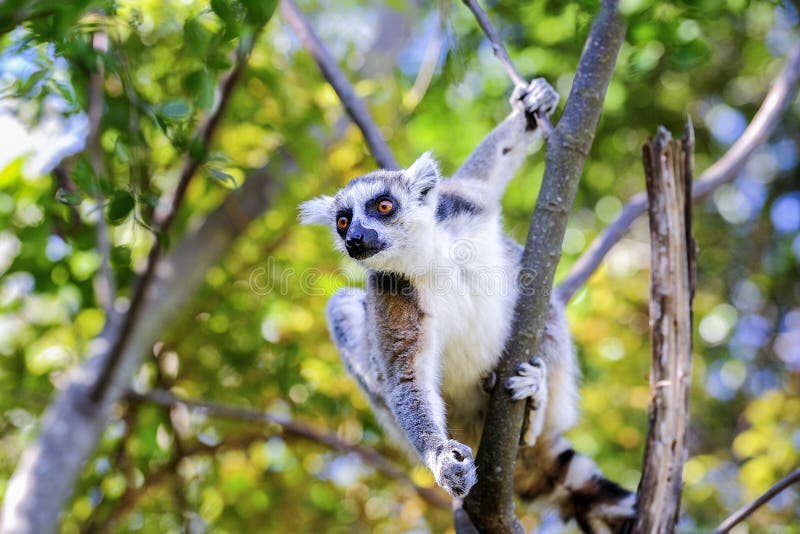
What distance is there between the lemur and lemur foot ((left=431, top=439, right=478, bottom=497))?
0.36 metres

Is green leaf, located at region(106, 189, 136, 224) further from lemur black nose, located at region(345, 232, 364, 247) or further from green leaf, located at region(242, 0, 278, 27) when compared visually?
lemur black nose, located at region(345, 232, 364, 247)

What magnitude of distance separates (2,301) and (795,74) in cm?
621

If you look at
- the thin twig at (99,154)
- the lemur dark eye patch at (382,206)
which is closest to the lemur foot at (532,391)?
the lemur dark eye patch at (382,206)

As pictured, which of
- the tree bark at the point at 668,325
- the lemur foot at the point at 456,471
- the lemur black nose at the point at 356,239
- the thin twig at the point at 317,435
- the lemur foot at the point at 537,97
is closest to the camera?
the lemur foot at the point at 456,471

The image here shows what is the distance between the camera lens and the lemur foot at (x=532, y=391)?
3641 millimetres

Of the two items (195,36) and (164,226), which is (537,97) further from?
(164,226)

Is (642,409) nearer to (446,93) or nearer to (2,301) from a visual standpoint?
(446,93)

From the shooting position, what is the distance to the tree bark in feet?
13.2

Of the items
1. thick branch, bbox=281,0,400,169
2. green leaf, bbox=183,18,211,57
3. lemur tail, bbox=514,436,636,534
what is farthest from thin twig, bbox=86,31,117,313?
lemur tail, bbox=514,436,636,534

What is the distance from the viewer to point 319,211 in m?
4.82

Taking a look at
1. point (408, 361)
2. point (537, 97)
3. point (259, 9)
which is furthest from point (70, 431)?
point (537, 97)

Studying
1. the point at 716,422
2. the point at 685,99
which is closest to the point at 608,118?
the point at 685,99

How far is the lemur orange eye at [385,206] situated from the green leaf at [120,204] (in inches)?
56.1

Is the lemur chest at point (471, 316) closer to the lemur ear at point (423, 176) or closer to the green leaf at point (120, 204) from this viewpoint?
the lemur ear at point (423, 176)
